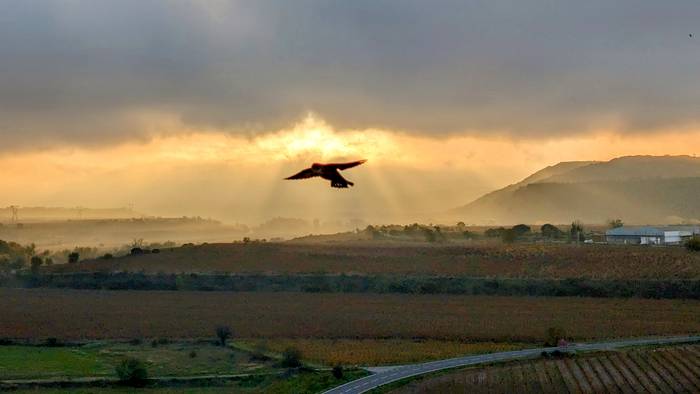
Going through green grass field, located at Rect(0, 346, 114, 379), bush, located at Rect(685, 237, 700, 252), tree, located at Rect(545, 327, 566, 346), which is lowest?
green grass field, located at Rect(0, 346, 114, 379)

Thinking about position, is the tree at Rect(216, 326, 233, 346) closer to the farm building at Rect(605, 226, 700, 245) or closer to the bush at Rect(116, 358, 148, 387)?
the bush at Rect(116, 358, 148, 387)

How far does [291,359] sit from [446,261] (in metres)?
94.2

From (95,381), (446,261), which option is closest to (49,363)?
(95,381)

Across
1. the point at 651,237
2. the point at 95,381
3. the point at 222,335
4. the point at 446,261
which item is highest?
the point at 651,237

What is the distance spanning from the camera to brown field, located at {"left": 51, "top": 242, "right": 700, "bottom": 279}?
150 m

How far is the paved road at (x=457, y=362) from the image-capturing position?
68.7m

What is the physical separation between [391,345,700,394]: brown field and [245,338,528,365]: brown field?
9770 millimetres

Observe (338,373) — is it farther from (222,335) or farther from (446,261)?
(446,261)

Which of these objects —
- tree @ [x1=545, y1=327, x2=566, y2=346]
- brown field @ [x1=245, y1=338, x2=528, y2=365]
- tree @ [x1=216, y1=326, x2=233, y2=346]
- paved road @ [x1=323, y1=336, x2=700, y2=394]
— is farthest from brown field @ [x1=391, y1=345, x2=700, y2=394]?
tree @ [x1=216, y1=326, x2=233, y2=346]

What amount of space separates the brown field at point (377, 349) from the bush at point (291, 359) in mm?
2861

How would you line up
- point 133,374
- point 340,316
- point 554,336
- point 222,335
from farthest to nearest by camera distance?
point 340,316 → point 222,335 → point 554,336 → point 133,374

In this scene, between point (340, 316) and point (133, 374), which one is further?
point (340, 316)

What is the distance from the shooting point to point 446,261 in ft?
558

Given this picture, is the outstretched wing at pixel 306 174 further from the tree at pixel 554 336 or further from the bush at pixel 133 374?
the tree at pixel 554 336
